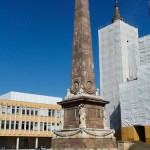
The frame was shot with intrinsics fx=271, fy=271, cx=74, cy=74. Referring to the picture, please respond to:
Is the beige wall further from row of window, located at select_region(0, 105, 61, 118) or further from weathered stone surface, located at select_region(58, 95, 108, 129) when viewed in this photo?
weathered stone surface, located at select_region(58, 95, 108, 129)

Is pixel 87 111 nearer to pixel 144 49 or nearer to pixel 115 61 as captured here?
pixel 115 61

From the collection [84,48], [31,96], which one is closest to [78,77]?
[84,48]

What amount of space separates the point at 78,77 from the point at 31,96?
129ft

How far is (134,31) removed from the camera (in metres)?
49.4

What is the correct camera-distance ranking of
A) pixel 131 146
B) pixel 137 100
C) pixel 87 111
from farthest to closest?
1. pixel 137 100
2. pixel 131 146
3. pixel 87 111

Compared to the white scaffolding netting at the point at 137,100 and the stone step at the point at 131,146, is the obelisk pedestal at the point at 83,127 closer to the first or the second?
the stone step at the point at 131,146

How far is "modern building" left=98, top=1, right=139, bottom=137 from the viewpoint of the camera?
4422 centimetres

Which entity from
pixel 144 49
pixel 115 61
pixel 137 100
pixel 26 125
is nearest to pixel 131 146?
pixel 137 100

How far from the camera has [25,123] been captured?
165ft

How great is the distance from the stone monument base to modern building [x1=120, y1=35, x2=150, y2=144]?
15.8 metres

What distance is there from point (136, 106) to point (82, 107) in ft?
61.6

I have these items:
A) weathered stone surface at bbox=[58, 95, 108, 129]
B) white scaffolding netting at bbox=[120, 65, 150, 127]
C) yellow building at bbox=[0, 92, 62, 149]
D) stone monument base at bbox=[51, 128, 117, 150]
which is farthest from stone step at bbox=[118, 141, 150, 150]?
yellow building at bbox=[0, 92, 62, 149]

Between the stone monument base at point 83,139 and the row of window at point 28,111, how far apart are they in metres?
28.0

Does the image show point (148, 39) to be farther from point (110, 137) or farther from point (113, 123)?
point (110, 137)
